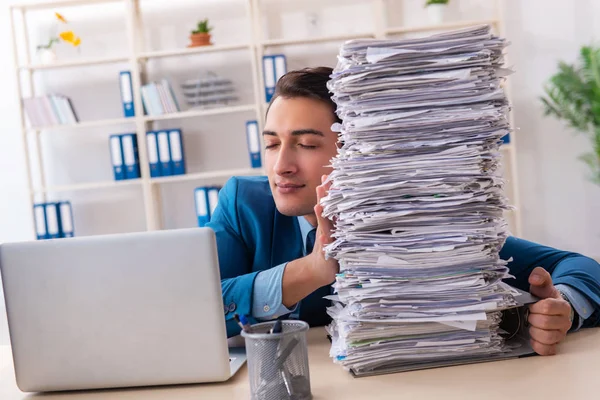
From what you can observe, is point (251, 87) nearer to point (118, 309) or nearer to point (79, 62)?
point (79, 62)

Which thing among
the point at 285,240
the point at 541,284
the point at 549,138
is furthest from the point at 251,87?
the point at 541,284

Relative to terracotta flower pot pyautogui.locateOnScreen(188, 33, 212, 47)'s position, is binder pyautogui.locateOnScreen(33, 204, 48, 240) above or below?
below

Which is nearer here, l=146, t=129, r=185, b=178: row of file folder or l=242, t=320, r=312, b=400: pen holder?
l=242, t=320, r=312, b=400: pen holder

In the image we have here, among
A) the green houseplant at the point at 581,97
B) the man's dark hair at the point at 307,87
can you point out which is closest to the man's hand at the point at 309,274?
the man's dark hair at the point at 307,87

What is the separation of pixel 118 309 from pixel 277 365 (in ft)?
0.98

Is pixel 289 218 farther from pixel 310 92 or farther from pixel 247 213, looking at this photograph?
pixel 310 92

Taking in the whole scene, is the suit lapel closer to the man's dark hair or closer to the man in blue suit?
the man in blue suit

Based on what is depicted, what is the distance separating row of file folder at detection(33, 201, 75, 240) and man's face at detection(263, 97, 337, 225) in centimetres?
364

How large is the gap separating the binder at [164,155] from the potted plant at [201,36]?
642 mm

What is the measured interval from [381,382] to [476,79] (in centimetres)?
51

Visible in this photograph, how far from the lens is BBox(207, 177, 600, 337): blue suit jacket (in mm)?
1682

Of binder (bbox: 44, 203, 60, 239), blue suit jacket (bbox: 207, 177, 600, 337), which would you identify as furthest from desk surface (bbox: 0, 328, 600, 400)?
binder (bbox: 44, 203, 60, 239)

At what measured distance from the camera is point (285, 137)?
162cm

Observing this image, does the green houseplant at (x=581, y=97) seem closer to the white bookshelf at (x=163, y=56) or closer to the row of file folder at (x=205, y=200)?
the white bookshelf at (x=163, y=56)
